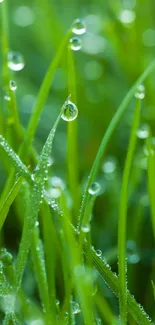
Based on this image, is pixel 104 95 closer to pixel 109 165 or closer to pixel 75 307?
pixel 109 165

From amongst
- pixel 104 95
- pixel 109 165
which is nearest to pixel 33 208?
pixel 109 165

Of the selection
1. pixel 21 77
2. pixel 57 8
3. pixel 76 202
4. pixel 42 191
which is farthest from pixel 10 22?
pixel 42 191

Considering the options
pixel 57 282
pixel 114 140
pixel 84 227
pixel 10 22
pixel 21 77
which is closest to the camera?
pixel 84 227

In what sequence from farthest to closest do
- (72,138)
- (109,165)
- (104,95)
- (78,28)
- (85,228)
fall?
(104,95) < (109,165) < (78,28) < (72,138) < (85,228)

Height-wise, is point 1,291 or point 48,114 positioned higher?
point 48,114

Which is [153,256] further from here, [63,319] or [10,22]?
[10,22]

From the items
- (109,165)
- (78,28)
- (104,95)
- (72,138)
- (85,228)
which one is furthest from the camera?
(104,95)

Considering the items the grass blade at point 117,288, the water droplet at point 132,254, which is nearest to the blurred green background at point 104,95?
the water droplet at point 132,254

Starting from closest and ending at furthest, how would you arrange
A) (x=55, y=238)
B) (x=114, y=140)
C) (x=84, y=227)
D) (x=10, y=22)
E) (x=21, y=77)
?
1. (x=84, y=227)
2. (x=55, y=238)
3. (x=114, y=140)
4. (x=21, y=77)
5. (x=10, y=22)
